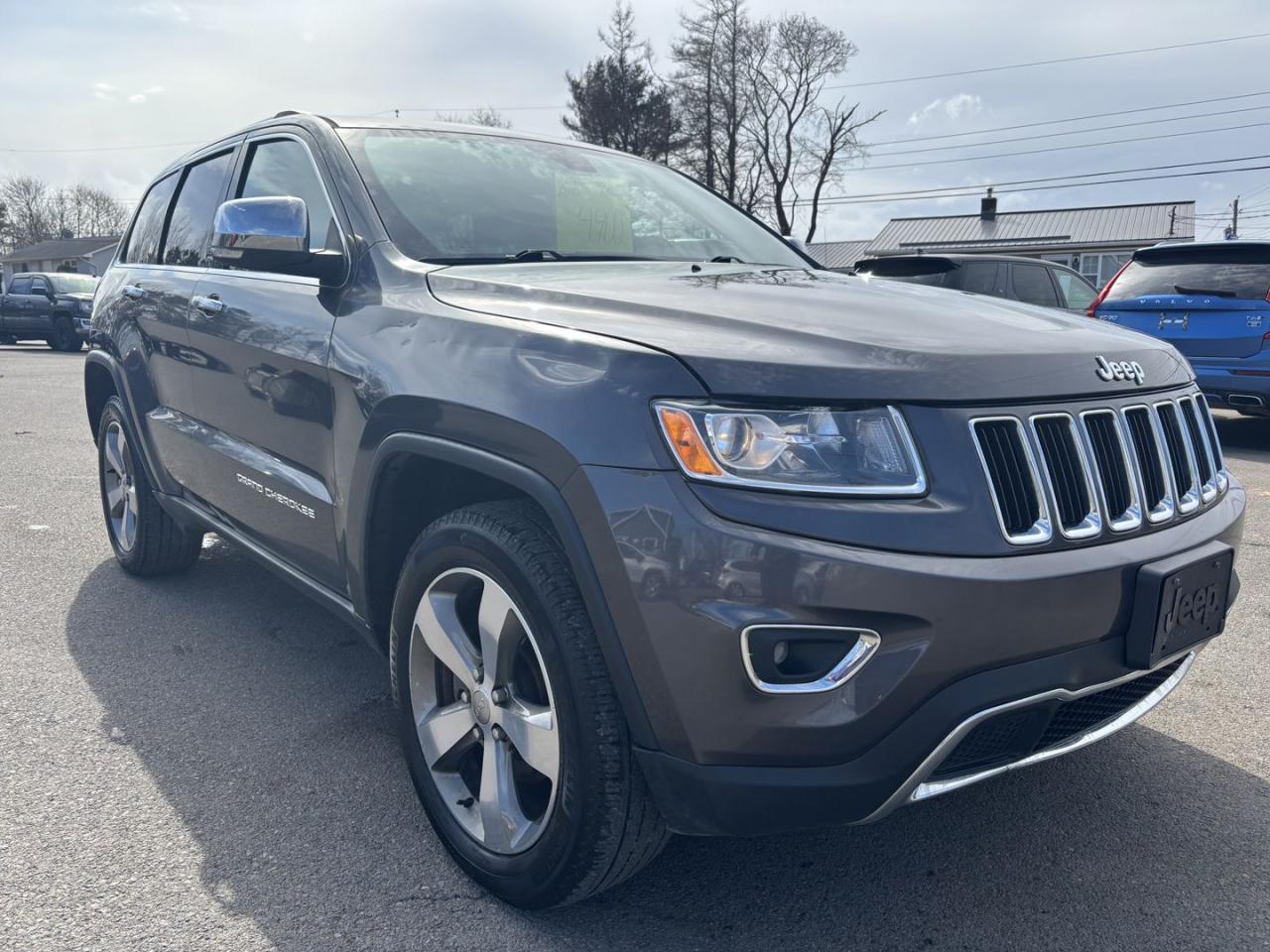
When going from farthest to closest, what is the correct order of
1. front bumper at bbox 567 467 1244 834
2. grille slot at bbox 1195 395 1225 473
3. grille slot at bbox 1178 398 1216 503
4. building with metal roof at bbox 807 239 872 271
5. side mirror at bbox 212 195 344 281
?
building with metal roof at bbox 807 239 872 271 → side mirror at bbox 212 195 344 281 → grille slot at bbox 1195 395 1225 473 → grille slot at bbox 1178 398 1216 503 → front bumper at bbox 567 467 1244 834

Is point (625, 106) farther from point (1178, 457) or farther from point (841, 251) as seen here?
point (1178, 457)

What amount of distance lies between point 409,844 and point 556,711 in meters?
0.78

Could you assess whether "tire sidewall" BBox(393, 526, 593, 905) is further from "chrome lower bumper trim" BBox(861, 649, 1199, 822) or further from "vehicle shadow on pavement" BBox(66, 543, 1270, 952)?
"chrome lower bumper trim" BBox(861, 649, 1199, 822)

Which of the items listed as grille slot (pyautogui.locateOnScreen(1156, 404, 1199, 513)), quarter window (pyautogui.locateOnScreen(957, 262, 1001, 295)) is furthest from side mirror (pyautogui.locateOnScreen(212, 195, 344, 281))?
quarter window (pyautogui.locateOnScreen(957, 262, 1001, 295))

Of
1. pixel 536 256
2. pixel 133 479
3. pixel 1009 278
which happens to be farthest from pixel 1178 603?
pixel 1009 278

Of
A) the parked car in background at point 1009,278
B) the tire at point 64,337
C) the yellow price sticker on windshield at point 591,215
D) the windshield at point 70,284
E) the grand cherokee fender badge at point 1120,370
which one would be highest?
the yellow price sticker on windshield at point 591,215

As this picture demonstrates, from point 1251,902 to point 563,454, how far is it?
1.78m

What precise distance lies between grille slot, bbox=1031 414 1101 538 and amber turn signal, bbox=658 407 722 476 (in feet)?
2.09

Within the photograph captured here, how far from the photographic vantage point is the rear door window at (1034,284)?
445 inches

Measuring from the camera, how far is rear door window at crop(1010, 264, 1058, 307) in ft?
37.1

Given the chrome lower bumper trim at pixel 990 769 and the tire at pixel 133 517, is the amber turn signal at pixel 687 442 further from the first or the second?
the tire at pixel 133 517

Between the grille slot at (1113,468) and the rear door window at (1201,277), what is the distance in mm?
6989

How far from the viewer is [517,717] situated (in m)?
2.20

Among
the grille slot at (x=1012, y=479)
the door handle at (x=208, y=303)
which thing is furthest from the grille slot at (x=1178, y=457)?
the door handle at (x=208, y=303)
